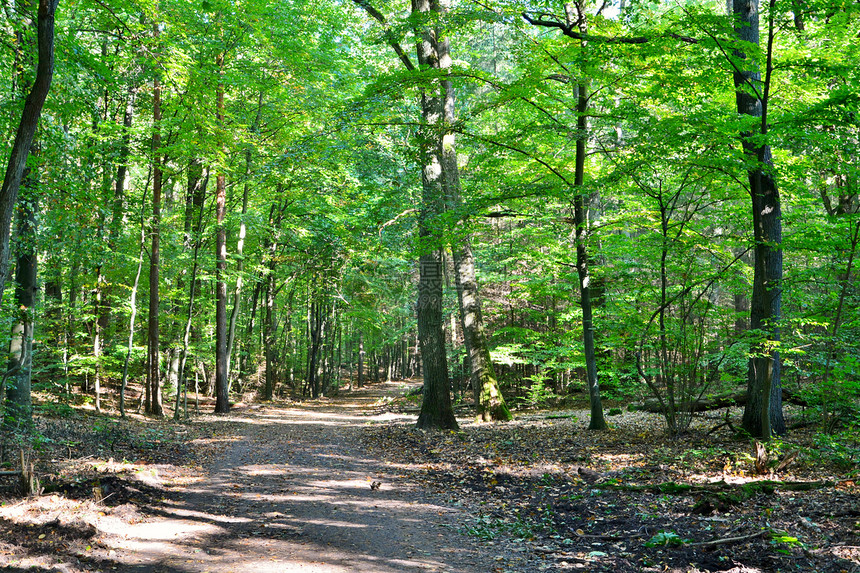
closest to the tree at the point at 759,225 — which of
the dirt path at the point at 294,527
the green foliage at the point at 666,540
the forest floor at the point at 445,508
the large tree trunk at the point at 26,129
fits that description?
the forest floor at the point at 445,508

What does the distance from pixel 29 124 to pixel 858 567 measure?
26.3ft

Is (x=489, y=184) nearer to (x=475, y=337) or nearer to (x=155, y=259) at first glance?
(x=475, y=337)

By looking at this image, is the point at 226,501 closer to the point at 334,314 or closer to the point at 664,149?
the point at 664,149

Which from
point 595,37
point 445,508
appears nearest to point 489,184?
point 595,37

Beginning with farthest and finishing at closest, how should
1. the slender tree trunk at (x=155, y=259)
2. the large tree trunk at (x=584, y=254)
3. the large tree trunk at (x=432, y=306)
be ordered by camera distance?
the slender tree trunk at (x=155, y=259)
the large tree trunk at (x=432, y=306)
the large tree trunk at (x=584, y=254)

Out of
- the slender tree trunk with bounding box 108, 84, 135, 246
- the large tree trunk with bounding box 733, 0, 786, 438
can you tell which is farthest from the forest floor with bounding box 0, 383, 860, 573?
the slender tree trunk with bounding box 108, 84, 135, 246

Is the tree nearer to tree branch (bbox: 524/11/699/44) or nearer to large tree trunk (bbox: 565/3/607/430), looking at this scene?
tree branch (bbox: 524/11/699/44)

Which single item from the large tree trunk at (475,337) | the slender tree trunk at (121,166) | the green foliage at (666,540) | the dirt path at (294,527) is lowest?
the dirt path at (294,527)

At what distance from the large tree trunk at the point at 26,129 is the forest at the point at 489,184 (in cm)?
2

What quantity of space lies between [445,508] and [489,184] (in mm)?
8795

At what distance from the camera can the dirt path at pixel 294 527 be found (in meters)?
4.23

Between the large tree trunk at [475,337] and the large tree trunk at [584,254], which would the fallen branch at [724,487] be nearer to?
the large tree trunk at [584,254]

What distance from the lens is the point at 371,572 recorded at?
4012 millimetres

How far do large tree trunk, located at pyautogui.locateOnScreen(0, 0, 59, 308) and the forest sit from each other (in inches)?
0.9
